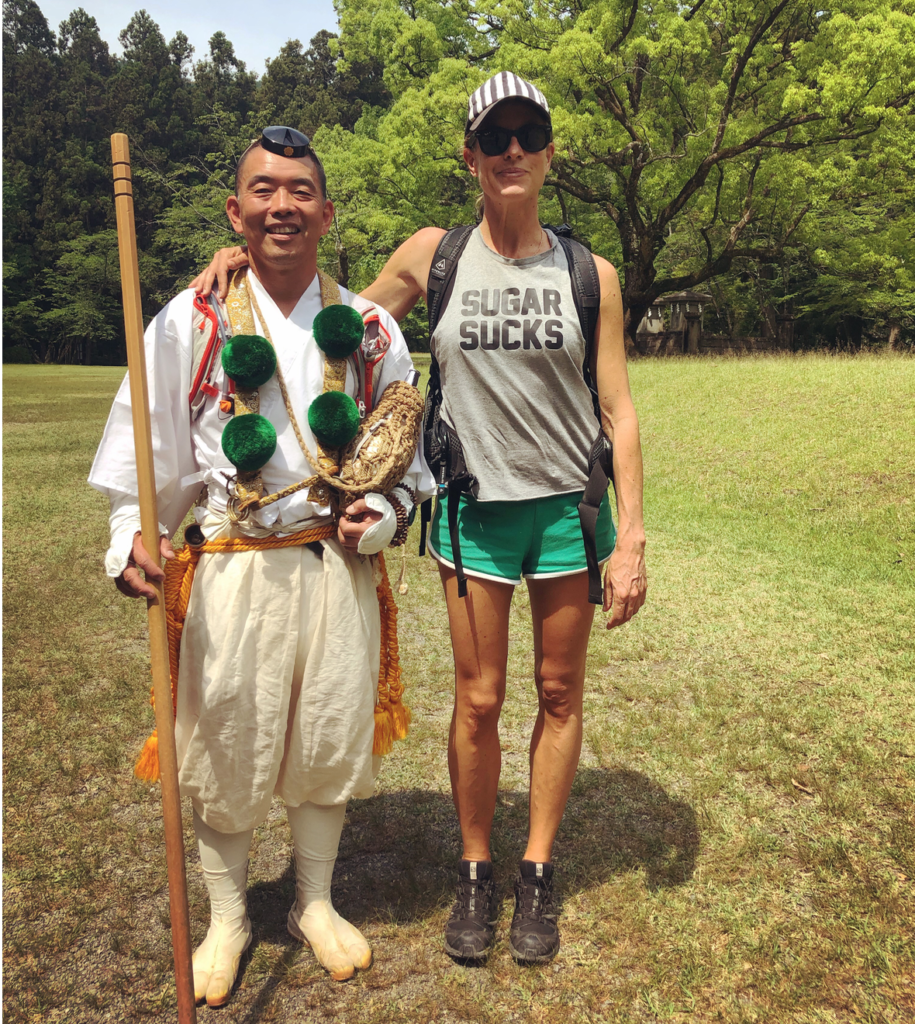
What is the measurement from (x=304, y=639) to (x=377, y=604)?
0.99ft

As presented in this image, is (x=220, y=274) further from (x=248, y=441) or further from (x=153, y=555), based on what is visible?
(x=153, y=555)

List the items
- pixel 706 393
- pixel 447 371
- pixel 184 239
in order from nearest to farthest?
pixel 447 371
pixel 706 393
pixel 184 239

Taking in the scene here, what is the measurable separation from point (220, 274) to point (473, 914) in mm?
2058

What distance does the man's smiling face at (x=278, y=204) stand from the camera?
86.8 inches

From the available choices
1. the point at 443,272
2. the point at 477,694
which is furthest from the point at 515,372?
the point at 477,694

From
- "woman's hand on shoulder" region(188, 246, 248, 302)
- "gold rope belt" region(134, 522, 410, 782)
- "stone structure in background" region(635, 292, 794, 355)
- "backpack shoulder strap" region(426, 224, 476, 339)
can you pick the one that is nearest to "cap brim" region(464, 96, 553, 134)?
"backpack shoulder strap" region(426, 224, 476, 339)

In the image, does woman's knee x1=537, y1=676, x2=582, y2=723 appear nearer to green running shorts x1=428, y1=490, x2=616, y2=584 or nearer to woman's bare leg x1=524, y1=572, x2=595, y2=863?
woman's bare leg x1=524, y1=572, x2=595, y2=863

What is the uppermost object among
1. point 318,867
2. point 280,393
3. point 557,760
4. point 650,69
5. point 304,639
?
point 650,69

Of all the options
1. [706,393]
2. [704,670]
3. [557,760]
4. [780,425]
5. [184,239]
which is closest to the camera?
[557,760]

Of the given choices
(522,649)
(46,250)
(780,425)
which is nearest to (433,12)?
(780,425)

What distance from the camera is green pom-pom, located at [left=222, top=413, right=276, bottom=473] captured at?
2123 mm

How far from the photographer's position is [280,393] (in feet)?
7.39

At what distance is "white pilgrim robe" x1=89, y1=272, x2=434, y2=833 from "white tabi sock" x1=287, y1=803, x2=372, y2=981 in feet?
0.55

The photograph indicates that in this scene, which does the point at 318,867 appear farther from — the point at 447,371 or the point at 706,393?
the point at 706,393
